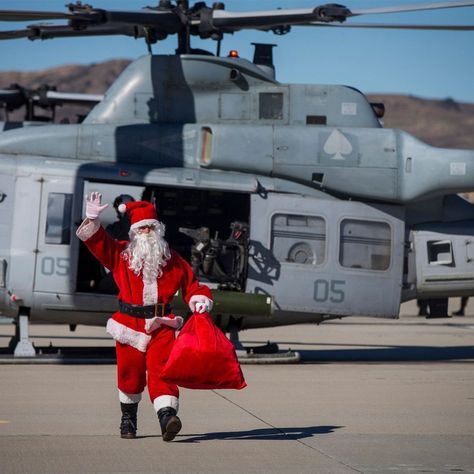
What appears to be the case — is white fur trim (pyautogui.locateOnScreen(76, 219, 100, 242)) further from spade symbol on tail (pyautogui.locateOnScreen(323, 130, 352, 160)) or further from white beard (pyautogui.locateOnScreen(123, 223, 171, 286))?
spade symbol on tail (pyautogui.locateOnScreen(323, 130, 352, 160))

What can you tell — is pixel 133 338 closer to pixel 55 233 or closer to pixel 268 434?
pixel 268 434

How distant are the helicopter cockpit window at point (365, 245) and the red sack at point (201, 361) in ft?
16.6

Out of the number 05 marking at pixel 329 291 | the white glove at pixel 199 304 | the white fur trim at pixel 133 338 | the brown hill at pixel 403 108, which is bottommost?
the white fur trim at pixel 133 338

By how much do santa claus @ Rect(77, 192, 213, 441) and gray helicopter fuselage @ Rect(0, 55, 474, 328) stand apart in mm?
4101

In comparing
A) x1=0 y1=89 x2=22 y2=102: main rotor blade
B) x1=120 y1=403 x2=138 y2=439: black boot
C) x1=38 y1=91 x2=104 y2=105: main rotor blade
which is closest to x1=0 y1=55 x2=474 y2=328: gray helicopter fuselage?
x1=120 y1=403 x2=138 y2=439: black boot

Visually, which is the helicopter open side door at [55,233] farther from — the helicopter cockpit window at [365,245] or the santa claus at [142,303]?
the santa claus at [142,303]

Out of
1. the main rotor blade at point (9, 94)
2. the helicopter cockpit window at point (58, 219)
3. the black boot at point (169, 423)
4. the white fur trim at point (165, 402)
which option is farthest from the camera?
the main rotor blade at point (9, 94)

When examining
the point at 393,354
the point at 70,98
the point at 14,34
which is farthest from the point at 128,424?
the point at 70,98

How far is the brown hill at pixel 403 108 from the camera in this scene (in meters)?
127

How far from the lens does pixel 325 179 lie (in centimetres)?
1220

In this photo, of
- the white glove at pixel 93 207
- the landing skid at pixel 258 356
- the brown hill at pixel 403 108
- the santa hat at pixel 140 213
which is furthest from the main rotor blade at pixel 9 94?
the brown hill at pixel 403 108

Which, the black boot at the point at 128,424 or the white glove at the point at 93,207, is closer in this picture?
the black boot at the point at 128,424

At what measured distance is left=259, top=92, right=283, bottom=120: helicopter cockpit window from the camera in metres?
12.3

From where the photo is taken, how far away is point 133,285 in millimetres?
7512
